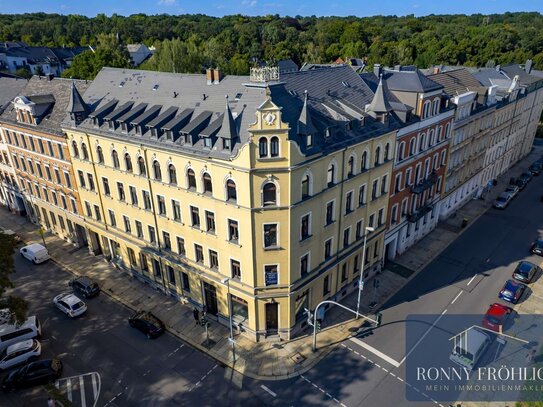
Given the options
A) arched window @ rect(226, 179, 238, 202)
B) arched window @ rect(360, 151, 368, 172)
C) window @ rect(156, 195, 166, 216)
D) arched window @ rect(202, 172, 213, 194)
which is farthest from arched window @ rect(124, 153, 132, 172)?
arched window @ rect(360, 151, 368, 172)

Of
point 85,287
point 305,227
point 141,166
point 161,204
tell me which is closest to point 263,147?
point 305,227

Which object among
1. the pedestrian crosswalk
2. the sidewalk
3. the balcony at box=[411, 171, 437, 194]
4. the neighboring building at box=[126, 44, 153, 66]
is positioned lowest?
the pedestrian crosswalk

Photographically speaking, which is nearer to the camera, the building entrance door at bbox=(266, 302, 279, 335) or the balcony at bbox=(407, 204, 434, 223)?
the building entrance door at bbox=(266, 302, 279, 335)

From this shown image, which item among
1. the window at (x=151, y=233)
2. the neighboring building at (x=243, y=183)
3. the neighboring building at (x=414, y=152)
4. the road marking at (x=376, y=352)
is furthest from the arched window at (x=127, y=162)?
the road marking at (x=376, y=352)

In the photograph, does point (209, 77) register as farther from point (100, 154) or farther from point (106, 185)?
point (106, 185)

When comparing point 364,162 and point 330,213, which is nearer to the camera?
Result: point 330,213

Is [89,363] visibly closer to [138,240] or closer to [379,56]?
[138,240]

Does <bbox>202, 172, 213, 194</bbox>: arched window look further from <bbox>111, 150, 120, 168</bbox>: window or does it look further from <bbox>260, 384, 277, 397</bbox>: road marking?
<bbox>260, 384, 277, 397</bbox>: road marking
